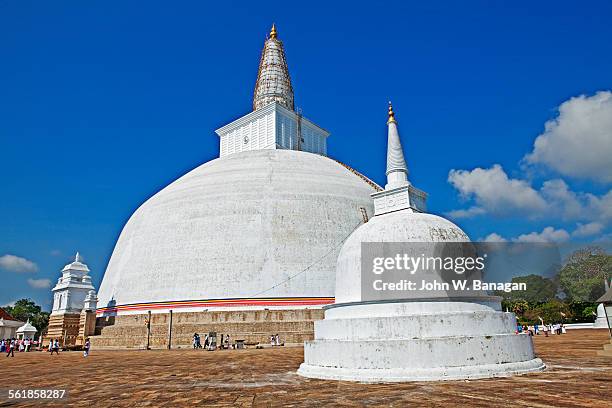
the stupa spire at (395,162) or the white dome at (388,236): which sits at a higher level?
the stupa spire at (395,162)

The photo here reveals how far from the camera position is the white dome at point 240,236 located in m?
23.2

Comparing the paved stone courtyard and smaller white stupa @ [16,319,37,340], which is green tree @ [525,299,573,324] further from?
smaller white stupa @ [16,319,37,340]

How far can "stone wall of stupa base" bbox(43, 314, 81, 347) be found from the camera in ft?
101

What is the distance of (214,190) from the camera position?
26.9 metres

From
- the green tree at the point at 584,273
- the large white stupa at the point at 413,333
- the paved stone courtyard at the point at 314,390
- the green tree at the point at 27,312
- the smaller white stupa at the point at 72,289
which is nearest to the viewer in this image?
the paved stone courtyard at the point at 314,390

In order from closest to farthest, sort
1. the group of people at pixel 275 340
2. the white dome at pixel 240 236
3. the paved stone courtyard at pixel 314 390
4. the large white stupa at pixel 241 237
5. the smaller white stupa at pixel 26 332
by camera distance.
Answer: the paved stone courtyard at pixel 314 390 < the group of people at pixel 275 340 < the large white stupa at pixel 241 237 < the white dome at pixel 240 236 < the smaller white stupa at pixel 26 332

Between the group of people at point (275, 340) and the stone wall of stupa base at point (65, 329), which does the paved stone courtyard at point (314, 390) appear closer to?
the group of people at point (275, 340)

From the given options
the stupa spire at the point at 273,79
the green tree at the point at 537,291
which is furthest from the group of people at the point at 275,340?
the green tree at the point at 537,291

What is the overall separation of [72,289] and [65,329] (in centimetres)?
298

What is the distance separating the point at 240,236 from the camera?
24250mm

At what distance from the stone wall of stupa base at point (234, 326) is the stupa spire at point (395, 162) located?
425 inches

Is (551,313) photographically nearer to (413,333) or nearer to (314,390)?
(413,333)

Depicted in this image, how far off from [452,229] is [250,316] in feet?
45.2

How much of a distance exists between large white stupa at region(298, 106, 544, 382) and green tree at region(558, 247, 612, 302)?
44187 millimetres
